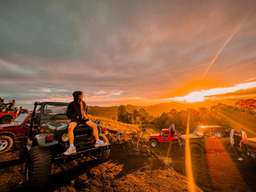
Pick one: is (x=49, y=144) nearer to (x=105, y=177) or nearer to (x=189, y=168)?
(x=105, y=177)

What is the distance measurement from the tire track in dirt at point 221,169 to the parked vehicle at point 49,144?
4.22m

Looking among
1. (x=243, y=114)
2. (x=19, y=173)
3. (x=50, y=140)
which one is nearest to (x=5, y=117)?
(x=19, y=173)

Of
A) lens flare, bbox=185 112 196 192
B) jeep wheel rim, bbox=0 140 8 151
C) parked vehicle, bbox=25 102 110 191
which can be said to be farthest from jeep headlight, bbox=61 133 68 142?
jeep wheel rim, bbox=0 140 8 151

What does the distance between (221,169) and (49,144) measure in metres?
6.83

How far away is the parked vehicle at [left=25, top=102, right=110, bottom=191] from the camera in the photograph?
10.2 ft

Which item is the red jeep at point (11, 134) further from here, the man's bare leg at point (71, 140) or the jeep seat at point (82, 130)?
the man's bare leg at point (71, 140)

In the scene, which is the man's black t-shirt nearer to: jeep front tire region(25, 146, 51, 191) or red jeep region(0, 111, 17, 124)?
jeep front tire region(25, 146, 51, 191)

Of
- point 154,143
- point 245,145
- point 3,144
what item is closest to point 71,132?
point 3,144

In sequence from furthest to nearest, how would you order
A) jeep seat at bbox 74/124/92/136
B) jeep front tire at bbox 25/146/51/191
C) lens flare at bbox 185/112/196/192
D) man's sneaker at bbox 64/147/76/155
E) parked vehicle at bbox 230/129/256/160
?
parked vehicle at bbox 230/129/256/160, jeep seat at bbox 74/124/92/136, lens flare at bbox 185/112/196/192, man's sneaker at bbox 64/147/76/155, jeep front tire at bbox 25/146/51/191

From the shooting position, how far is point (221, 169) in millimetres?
5484

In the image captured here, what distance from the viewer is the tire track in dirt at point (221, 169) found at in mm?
4184

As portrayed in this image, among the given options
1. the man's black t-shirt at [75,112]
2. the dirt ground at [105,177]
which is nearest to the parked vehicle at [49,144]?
the man's black t-shirt at [75,112]

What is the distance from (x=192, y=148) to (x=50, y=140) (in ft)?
27.0

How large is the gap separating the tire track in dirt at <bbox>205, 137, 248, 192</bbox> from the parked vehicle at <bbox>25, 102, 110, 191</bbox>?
4.22 meters
